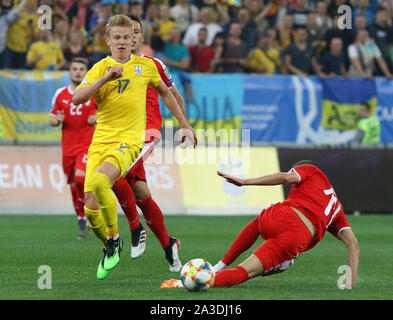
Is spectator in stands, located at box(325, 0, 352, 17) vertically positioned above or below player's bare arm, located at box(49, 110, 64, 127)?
above

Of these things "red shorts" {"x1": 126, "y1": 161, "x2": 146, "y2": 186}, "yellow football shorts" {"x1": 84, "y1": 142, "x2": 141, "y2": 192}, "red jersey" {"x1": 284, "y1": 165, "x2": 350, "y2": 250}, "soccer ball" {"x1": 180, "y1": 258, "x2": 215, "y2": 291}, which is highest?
"yellow football shorts" {"x1": 84, "y1": 142, "x2": 141, "y2": 192}

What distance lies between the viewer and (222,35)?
1986 centimetres

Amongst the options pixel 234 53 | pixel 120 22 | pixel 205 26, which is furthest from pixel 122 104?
pixel 205 26

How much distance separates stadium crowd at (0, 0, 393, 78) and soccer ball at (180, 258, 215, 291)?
36.9ft

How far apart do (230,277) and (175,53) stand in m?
12.1

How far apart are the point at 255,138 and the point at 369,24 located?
4.78m

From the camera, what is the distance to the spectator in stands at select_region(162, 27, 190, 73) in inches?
752

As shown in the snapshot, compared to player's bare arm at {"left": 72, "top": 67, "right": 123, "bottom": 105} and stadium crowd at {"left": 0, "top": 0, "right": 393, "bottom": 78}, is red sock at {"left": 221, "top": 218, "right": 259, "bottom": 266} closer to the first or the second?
player's bare arm at {"left": 72, "top": 67, "right": 123, "bottom": 105}

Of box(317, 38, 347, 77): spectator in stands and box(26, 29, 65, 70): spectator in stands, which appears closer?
box(26, 29, 65, 70): spectator in stands

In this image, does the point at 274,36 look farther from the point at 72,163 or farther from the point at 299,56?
the point at 72,163

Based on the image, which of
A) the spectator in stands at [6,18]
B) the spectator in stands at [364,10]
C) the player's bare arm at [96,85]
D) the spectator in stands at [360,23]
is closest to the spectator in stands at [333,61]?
the spectator in stands at [360,23]

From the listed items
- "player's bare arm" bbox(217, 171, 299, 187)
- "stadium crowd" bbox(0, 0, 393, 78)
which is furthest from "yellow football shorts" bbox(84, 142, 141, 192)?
"stadium crowd" bbox(0, 0, 393, 78)

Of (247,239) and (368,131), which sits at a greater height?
(247,239)
